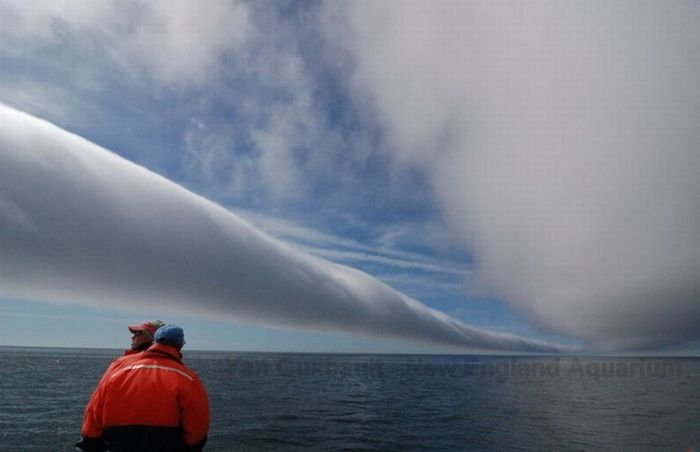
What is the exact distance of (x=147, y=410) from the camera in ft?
19.5

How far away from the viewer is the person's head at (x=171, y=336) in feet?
21.5

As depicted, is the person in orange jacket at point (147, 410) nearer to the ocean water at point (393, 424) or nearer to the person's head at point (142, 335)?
the person's head at point (142, 335)

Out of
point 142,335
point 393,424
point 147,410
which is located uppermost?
point 142,335

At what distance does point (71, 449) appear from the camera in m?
28.5

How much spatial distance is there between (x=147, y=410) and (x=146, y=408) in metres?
0.03

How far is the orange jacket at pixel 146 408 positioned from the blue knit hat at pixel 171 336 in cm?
29

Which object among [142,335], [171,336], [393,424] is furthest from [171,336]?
[393,424]

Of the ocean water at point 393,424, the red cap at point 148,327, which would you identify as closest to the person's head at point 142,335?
the red cap at point 148,327

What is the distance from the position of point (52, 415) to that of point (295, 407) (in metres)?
25.0

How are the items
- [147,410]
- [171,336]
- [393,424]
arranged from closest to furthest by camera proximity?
1. [147,410]
2. [171,336]
3. [393,424]

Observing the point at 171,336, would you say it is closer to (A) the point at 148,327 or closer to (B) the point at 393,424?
(A) the point at 148,327

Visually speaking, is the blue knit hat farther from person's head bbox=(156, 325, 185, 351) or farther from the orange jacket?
the orange jacket

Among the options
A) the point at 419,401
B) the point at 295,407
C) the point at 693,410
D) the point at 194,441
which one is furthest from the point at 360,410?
the point at 194,441

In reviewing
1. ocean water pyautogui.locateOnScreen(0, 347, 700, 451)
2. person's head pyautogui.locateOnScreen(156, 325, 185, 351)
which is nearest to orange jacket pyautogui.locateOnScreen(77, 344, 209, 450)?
person's head pyautogui.locateOnScreen(156, 325, 185, 351)
